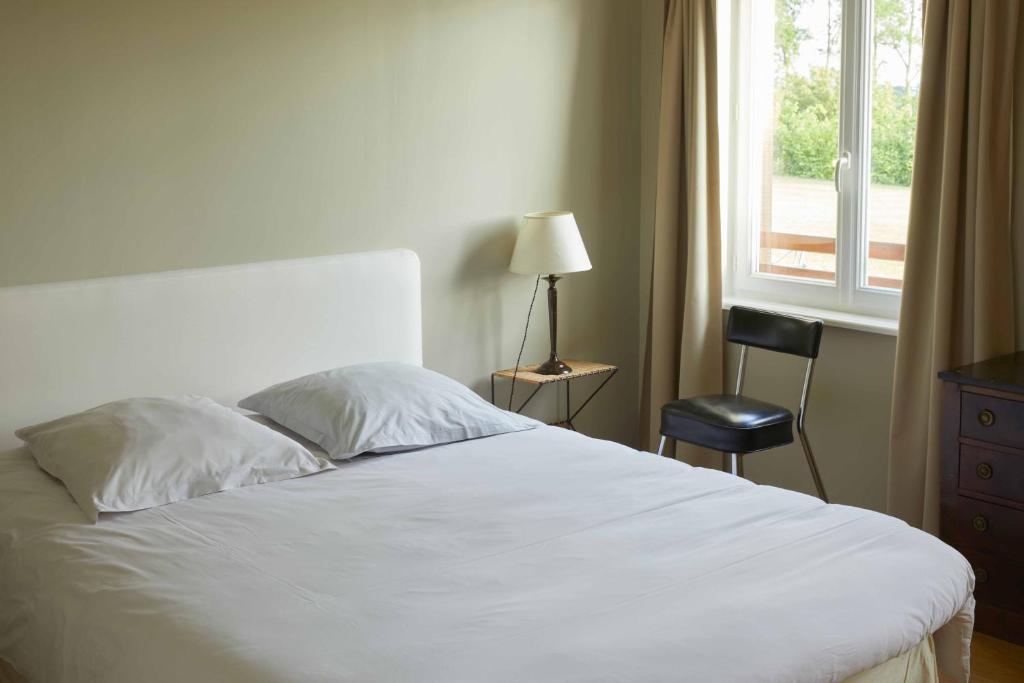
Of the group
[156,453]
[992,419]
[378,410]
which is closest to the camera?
[156,453]

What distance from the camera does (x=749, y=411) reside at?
371cm

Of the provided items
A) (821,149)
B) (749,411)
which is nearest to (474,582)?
(749,411)

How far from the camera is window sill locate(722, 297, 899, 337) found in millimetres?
3748

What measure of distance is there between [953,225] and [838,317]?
667 mm

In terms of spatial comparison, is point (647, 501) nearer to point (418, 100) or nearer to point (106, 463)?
point (106, 463)

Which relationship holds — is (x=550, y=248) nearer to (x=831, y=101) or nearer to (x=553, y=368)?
(x=553, y=368)

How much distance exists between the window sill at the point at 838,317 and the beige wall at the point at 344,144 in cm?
58

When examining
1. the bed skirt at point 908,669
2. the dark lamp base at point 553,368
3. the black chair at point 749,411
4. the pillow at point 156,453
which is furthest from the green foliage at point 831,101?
the pillow at point 156,453

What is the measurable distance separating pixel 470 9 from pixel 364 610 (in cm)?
254

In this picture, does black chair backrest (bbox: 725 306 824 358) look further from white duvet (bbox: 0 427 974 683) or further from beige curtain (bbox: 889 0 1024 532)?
white duvet (bbox: 0 427 974 683)

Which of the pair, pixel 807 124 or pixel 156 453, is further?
pixel 807 124

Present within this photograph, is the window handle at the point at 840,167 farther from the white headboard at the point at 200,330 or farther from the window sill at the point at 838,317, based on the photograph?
the white headboard at the point at 200,330

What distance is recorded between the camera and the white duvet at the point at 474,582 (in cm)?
191

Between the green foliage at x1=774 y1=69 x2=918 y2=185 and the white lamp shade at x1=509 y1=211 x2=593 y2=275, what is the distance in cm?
88
